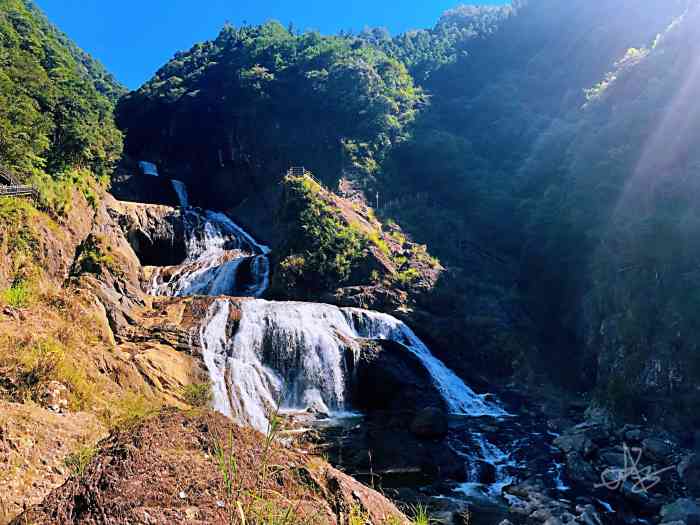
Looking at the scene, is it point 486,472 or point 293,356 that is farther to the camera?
point 293,356

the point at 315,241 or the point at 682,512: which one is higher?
the point at 315,241

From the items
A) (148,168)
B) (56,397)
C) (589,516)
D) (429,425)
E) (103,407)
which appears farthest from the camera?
(148,168)

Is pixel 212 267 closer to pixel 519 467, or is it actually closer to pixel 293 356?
pixel 293 356

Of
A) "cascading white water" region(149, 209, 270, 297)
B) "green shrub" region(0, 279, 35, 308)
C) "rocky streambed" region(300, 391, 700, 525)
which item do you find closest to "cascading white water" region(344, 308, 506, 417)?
"rocky streambed" region(300, 391, 700, 525)

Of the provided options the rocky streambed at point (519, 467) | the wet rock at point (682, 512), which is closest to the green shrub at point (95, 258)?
the rocky streambed at point (519, 467)

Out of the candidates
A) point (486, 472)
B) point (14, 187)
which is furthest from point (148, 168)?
point (486, 472)

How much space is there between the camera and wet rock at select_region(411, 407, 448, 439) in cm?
1562

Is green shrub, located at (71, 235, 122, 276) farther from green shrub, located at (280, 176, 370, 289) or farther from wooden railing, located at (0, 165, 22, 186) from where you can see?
green shrub, located at (280, 176, 370, 289)

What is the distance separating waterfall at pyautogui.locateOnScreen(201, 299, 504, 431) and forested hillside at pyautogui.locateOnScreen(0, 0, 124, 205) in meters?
10.3

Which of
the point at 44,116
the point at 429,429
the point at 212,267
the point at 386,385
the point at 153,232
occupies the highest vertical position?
the point at 44,116

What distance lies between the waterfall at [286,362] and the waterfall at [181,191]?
33.1 metres

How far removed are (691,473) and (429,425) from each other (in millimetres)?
7088

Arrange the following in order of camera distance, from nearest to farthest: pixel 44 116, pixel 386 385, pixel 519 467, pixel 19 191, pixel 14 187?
pixel 519 467 < pixel 14 187 < pixel 19 191 < pixel 386 385 < pixel 44 116

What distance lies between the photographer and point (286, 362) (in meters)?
19.2
